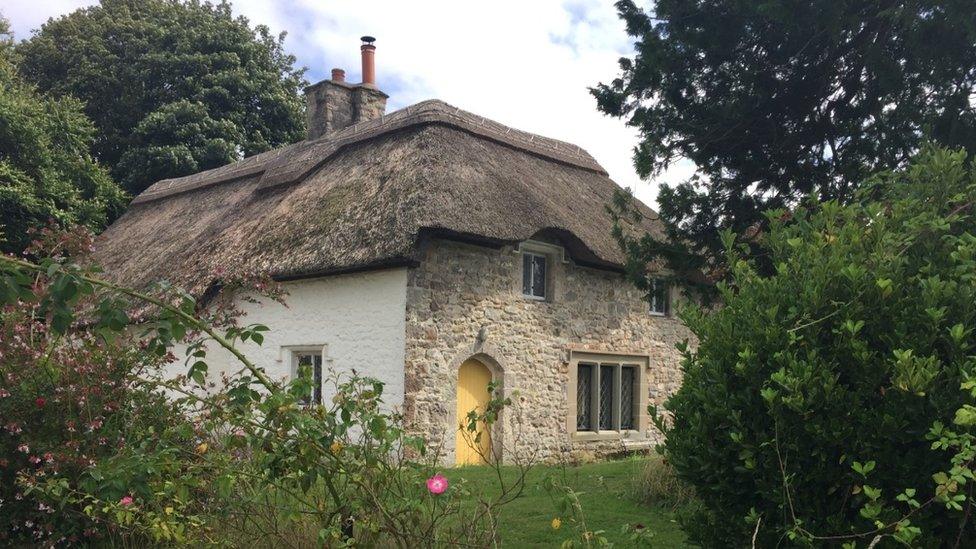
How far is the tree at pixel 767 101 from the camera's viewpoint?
8211 millimetres

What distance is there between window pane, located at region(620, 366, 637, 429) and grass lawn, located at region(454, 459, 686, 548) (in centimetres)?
535

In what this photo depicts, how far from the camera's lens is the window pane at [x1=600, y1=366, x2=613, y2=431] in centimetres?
1502

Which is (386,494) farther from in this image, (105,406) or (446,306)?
(446,306)

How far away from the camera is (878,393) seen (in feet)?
13.0

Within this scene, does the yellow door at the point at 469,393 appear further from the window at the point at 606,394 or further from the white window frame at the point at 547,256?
the window at the point at 606,394

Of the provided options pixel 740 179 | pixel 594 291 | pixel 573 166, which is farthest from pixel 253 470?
pixel 573 166

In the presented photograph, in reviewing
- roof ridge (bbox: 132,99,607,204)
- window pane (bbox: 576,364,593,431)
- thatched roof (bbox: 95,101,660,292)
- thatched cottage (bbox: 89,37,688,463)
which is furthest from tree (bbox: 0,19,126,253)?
window pane (bbox: 576,364,593,431)

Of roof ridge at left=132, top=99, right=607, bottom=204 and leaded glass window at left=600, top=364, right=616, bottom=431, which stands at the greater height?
roof ridge at left=132, top=99, right=607, bottom=204

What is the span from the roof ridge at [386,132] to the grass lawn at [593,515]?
22.7ft

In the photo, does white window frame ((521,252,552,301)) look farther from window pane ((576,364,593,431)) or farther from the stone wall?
window pane ((576,364,593,431))

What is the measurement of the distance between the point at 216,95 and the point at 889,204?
24.2 meters

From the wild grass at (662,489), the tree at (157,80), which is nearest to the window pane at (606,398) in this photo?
the wild grass at (662,489)

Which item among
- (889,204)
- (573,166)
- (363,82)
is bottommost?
(889,204)

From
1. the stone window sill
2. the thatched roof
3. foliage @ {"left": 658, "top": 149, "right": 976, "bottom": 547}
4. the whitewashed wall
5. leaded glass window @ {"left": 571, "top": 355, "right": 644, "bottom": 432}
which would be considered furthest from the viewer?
leaded glass window @ {"left": 571, "top": 355, "right": 644, "bottom": 432}
